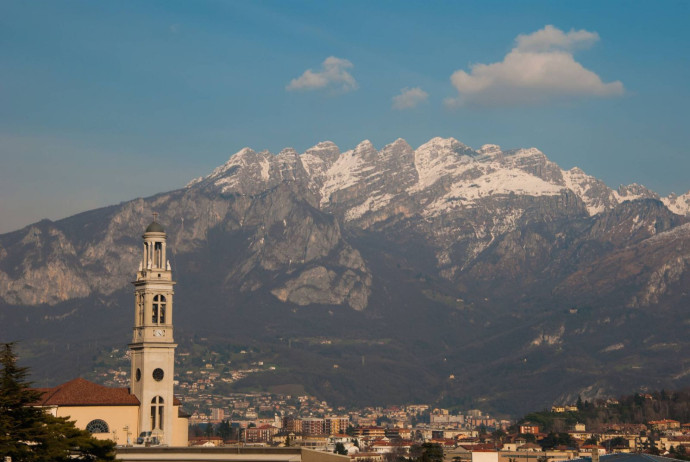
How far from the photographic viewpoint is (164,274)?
5846 inches

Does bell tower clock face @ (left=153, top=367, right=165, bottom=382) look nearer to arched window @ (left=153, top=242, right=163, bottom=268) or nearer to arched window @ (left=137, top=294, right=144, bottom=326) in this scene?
arched window @ (left=137, top=294, right=144, bottom=326)

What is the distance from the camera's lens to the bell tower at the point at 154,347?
14212 cm

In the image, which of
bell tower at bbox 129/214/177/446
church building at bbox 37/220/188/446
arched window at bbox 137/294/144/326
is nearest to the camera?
church building at bbox 37/220/188/446

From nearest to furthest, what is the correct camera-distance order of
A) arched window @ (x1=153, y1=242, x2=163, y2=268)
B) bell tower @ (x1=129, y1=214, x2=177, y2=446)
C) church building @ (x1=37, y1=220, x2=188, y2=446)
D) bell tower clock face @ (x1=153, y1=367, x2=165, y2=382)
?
church building @ (x1=37, y1=220, x2=188, y2=446) → bell tower @ (x1=129, y1=214, x2=177, y2=446) → bell tower clock face @ (x1=153, y1=367, x2=165, y2=382) → arched window @ (x1=153, y1=242, x2=163, y2=268)

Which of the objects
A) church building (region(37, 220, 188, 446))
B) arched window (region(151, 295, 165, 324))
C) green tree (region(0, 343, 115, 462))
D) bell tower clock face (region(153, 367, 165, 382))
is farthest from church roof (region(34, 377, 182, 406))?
green tree (region(0, 343, 115, 462))

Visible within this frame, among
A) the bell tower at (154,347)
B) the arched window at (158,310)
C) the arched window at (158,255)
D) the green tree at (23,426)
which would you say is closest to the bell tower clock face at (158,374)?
the bell tower at (154,347)

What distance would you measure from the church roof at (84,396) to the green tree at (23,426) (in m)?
45.1

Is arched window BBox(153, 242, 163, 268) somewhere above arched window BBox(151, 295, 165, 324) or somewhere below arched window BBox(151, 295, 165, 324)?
above

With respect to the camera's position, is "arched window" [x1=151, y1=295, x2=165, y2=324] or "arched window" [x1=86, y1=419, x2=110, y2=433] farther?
"arched window" [x1=151, y1=295, x2=165, y2=324]

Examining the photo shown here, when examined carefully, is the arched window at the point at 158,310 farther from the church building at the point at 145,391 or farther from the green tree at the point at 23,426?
the green tree at the point at 23,426

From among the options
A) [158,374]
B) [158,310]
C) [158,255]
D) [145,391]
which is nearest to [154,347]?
[158,374]

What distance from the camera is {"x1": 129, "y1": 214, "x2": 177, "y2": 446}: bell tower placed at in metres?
142

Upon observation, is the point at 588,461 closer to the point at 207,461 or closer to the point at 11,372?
the point at 207,461

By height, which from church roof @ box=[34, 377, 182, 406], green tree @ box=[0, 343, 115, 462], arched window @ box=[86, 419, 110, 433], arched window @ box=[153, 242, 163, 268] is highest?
arched window @ box=[153, 242, 163, 268]
